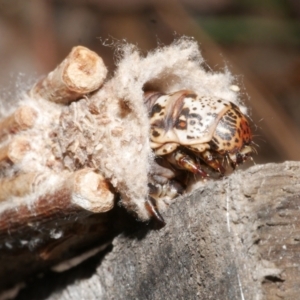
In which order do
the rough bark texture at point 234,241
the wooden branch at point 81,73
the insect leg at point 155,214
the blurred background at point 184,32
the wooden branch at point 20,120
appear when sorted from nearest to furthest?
1. the rough bark texture at point 234,241
2. the insect leg at point 155,214
3. the wooden branch at point 81,73
4. the wooden branch at point 20,120
5. the blurred background at point 184,32

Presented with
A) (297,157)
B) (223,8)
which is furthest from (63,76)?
(223,8)

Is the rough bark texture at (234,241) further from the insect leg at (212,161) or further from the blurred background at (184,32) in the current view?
the blurred background at (184,32)

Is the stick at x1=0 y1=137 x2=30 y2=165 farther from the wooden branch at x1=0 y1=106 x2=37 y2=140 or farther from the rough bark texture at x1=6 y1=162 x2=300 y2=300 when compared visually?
the rough bark texture at x1=6 y1=162 x2=300 y2=300

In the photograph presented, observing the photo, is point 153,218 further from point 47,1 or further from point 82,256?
point 47,1

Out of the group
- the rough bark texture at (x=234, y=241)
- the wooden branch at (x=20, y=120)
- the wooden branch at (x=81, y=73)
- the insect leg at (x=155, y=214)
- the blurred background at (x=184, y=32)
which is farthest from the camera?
the blurred background at (x=184, y=32)

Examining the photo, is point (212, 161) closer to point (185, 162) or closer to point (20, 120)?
point (185, 162)

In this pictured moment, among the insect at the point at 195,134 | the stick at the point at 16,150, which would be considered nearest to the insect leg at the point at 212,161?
the insect at the point at 195,134

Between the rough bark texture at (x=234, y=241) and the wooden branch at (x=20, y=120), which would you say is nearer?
the rough bark texture at (x=234, y=241)
